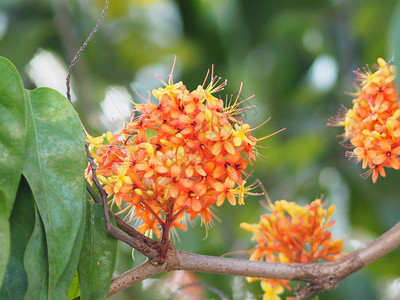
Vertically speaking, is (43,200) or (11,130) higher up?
(11,130)

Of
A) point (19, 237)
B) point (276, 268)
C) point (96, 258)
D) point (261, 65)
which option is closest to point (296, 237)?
point (276, 268)

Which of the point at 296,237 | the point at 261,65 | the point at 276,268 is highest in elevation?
the point at 261,65

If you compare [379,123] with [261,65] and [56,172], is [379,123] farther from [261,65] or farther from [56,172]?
[261,65]

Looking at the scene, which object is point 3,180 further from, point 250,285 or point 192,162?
point 250,285

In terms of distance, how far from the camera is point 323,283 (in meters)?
1.15

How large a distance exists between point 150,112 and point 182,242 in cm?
156

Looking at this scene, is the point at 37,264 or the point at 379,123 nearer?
the point at 37,264

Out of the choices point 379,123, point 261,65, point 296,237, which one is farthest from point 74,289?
point 261,65

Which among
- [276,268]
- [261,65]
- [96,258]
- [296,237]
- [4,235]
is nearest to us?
[4,235]

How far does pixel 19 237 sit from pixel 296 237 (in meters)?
0.61

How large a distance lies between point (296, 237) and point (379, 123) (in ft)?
1.00

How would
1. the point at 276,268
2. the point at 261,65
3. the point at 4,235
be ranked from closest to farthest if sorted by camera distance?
the point at 4,235 → the point at 276,268 → the point at 261,65

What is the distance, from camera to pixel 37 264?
836 mm

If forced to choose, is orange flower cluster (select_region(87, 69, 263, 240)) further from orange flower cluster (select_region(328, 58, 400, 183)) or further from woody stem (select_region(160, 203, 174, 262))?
orange flower cluster (select_region(328, 58, 400, 183))
